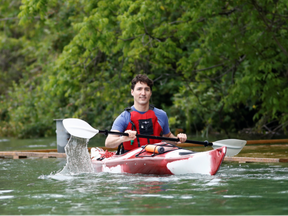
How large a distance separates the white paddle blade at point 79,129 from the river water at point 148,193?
18.3 inches

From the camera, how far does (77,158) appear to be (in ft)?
17.5

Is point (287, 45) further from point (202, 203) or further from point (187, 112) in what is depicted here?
point (202, 203)

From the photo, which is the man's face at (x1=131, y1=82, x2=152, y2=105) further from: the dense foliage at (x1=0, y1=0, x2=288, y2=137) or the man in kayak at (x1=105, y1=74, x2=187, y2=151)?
the dense foliage at (x1=0, y1=0, x2=288, y2=137)

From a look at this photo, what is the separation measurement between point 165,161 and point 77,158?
49.3 inches

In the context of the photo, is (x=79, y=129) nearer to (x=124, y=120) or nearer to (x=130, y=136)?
(x=124, y=120)

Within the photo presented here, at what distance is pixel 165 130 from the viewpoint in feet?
17.4

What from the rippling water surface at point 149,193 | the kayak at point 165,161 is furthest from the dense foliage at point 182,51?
the kayak at point 165,161

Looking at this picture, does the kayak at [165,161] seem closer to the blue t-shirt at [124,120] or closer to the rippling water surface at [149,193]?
the rippling water surface at [149,193]

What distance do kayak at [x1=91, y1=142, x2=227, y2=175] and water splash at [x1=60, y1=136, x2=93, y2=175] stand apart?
0.23 metres

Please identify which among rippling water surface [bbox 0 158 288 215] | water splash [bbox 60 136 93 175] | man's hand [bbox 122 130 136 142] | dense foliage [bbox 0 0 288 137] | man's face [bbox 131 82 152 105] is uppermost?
dense foliage [bbox 0 0 288 137]

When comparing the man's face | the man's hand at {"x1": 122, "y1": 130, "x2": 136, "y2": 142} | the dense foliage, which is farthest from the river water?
the dense foliage

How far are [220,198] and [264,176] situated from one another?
1.36 meters

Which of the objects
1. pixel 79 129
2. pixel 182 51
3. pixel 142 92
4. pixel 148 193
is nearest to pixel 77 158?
pixel 79 129

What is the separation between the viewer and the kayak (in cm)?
444
